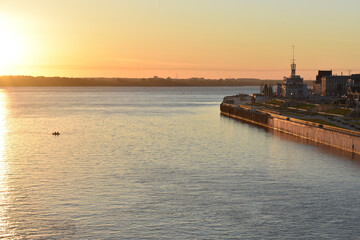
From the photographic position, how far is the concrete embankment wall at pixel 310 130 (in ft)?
248

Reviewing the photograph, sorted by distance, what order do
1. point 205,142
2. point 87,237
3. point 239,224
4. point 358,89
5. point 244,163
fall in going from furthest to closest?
point 358,89 < point 205,142 < point 244,163 < point 239,224 < point 87,237

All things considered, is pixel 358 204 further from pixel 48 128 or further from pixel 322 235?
pixel 48 128

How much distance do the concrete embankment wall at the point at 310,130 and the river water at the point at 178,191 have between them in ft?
7.50

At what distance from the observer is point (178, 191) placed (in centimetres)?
4978

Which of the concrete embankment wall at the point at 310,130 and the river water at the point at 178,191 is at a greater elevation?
the concrete embankment wall at the point at 310,130

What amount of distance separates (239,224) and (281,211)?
513 centimetres

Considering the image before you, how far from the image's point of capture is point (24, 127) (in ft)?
407

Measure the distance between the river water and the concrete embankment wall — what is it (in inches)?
90.0

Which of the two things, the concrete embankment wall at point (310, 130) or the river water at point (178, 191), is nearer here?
the river water at point (178, 191)

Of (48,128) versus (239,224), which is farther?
(48,128)

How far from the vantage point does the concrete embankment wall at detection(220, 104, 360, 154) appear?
75700 mm

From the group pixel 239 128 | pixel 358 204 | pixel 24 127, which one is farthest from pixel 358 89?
pixel 358 204

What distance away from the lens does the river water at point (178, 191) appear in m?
38.7

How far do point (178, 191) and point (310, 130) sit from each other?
161 ft
